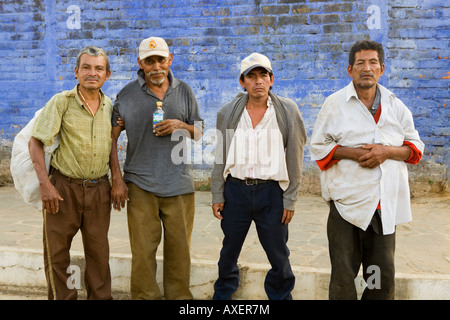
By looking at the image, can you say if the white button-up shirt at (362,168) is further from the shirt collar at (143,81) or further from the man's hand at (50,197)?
the man's hand at (50,197)

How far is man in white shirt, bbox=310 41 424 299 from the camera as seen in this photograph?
270 centimetres

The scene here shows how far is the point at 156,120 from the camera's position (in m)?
3.03

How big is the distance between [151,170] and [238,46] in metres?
3.72

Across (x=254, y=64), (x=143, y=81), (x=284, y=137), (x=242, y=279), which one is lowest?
(x=242, y=279)

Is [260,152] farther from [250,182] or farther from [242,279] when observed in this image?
[242,279]

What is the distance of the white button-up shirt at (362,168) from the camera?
2.70m

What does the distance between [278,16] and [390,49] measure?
1.58 meters

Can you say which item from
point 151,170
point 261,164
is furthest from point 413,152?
point 151,170

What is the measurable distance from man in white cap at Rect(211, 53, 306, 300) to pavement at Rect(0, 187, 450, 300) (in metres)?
0.58

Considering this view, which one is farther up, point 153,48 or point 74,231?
point 153,48

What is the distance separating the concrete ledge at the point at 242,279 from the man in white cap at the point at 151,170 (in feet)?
1.67

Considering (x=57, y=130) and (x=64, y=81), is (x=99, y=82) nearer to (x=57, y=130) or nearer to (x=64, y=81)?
(x=57, y=130)

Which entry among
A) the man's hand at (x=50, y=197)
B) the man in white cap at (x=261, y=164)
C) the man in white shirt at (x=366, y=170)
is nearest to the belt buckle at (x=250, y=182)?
the man in white cap at (x=261, y=164)

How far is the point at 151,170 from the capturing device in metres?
3.16
